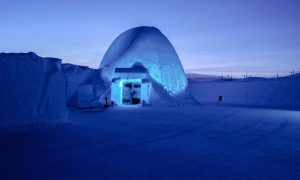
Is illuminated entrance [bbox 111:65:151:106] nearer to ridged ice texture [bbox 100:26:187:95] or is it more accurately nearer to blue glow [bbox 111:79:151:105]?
blue glow [bbox 111:79:151:105]

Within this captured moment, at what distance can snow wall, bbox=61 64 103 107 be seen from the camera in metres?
23.2

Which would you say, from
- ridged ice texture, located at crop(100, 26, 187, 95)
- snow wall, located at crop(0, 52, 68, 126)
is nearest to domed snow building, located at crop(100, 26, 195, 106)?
ridged ice texture, located at crop(100, 26, 187, 95)

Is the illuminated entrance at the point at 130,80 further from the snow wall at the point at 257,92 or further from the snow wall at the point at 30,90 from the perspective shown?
the snow wall at the point at 257,92

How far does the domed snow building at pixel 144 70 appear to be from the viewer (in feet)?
75.2

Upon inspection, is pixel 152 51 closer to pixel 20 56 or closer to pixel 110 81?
pixel 110 81

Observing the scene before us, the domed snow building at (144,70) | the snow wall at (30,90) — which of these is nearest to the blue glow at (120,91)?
the domed snow building at (144,70)

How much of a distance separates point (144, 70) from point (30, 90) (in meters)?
14.5

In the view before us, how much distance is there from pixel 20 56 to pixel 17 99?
5.06ft

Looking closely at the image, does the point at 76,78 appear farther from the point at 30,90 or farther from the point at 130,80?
the point at 30,90

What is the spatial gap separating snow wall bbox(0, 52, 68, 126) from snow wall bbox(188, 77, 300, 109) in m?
23.2

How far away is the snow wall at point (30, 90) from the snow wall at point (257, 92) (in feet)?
76.0

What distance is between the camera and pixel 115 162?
475 cm

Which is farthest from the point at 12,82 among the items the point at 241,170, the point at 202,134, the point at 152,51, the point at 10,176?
the point at 152,51

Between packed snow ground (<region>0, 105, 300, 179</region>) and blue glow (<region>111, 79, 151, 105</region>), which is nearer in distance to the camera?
packed snow ground (<region>0, 105, 300, 179</region>)
